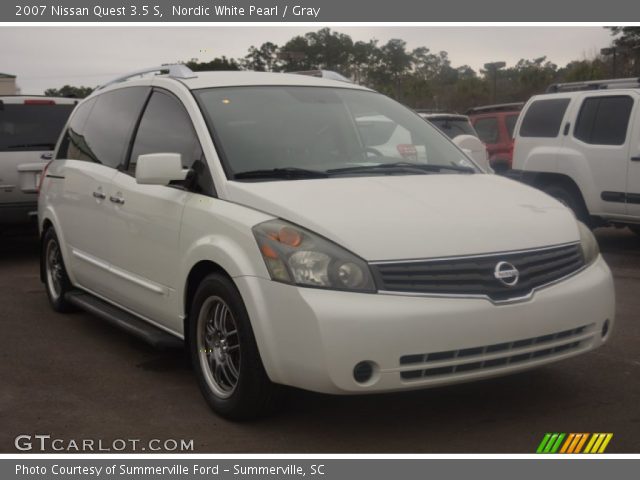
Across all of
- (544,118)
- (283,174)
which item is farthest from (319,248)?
(544,118)

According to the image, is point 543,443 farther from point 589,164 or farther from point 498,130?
point 498,130

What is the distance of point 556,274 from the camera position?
4488mm

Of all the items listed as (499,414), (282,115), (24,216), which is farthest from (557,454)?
(24,216)

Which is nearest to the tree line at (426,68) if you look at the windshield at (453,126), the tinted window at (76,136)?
the windshield at (453,126)

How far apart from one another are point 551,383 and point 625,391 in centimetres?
40

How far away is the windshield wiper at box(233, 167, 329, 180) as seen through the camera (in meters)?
4.89

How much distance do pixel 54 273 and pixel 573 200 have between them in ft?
20.9

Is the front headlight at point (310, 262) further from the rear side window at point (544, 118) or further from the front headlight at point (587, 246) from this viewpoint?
the rear side window at point (544, 118)

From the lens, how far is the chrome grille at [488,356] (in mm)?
4086

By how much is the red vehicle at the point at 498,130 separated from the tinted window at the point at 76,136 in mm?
9417

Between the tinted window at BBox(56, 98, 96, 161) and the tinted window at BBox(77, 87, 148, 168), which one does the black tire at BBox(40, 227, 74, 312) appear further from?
the tinted window at BBox(77, 87, 148, 168)

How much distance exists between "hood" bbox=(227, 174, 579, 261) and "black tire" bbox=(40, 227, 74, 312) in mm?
2984

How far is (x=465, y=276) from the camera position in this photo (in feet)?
13.7

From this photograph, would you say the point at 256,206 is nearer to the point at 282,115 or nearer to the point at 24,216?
→ the point at 282,115
